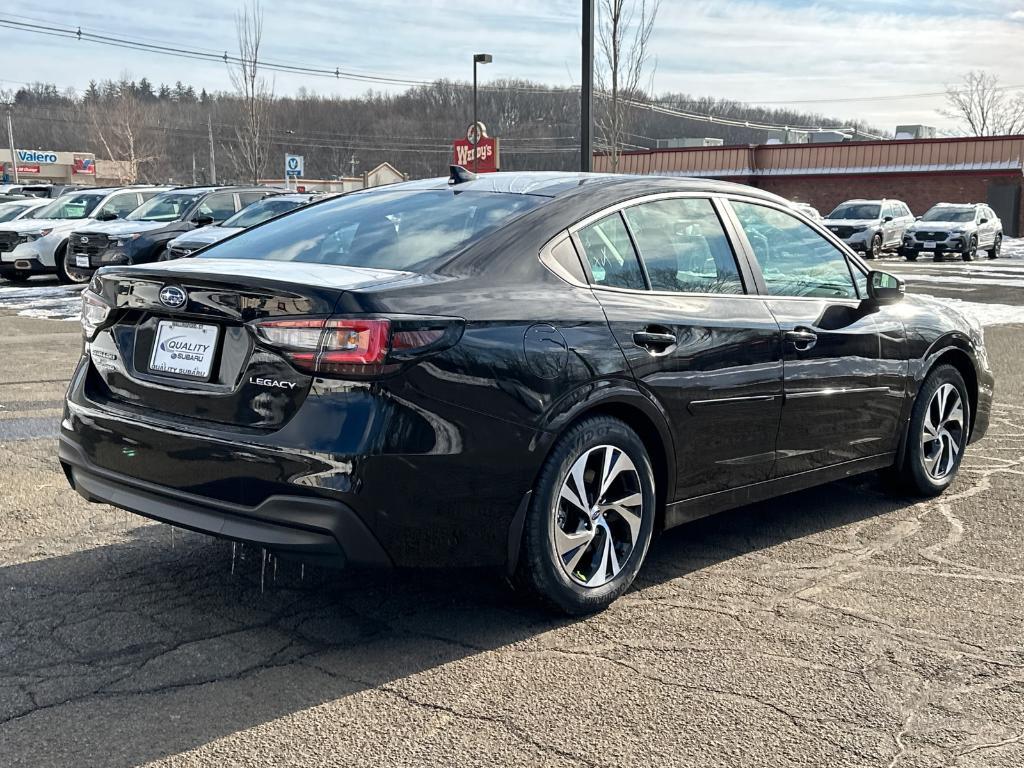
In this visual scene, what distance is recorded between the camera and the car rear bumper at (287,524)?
132 inches

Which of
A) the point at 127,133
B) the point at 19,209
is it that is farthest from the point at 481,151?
the point at 127,133

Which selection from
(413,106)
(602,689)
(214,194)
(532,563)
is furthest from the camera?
(413,106)

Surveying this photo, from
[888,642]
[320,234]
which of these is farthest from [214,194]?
[888,642]

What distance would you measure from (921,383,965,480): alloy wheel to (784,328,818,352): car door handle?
1188 mm

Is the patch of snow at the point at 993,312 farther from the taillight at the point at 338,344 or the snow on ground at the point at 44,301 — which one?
the taillight at the point at 338,344

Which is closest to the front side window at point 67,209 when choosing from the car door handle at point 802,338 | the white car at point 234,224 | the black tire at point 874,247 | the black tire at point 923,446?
the white car at point 234,224

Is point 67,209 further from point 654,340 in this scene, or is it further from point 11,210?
point 654,340

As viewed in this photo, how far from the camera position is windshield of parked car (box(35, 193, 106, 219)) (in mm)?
21875

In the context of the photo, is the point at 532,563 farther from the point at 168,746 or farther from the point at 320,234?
the point at 320,234

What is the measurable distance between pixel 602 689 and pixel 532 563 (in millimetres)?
535

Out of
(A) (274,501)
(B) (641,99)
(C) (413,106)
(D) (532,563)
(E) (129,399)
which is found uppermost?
(C) (413,106)

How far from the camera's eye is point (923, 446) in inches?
223

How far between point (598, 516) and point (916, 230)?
3306 centimetres

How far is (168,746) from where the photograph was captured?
295 cm
